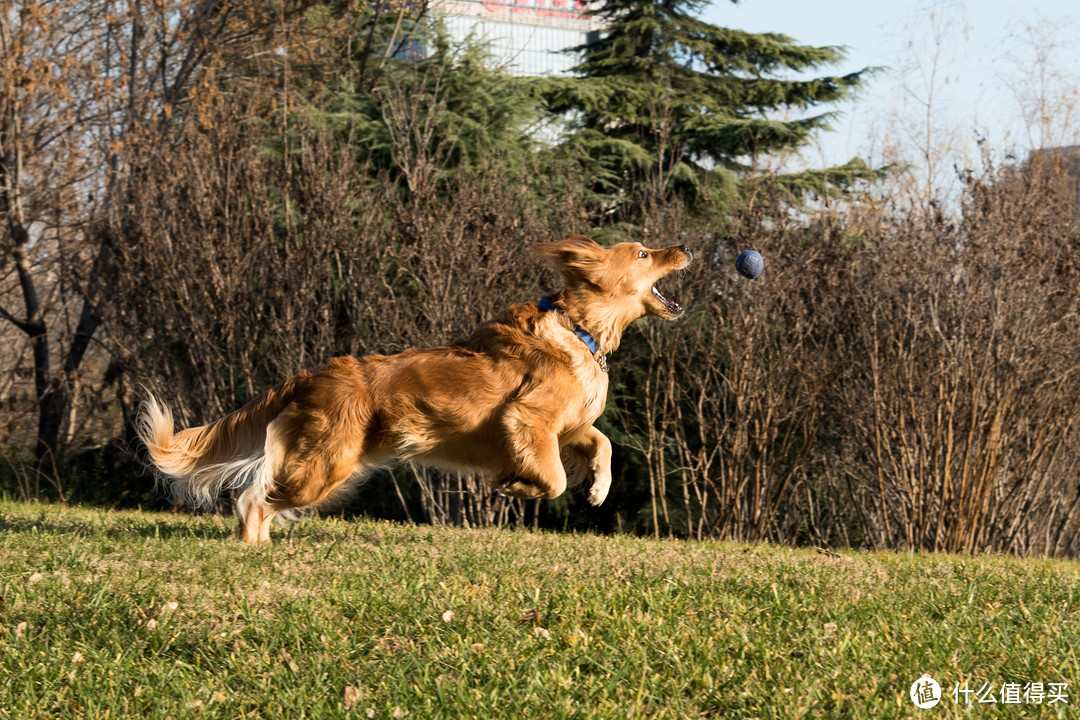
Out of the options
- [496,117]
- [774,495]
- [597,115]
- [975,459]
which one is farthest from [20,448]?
[975,459]

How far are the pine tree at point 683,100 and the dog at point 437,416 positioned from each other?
6.73 metres

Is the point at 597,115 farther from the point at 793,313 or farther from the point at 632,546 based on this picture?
the point at 632,546

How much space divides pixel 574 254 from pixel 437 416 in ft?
4.04

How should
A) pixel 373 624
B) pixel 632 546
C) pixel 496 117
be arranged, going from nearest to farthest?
pixel 373 624 < pixel 632 546 < pixel 496 117

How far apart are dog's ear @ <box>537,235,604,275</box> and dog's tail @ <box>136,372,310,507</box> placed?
62.0 inches

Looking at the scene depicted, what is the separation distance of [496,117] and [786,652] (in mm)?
9298

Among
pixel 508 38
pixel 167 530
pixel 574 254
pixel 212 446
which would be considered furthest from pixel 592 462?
pixel 508 38

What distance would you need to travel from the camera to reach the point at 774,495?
1036 centimetres

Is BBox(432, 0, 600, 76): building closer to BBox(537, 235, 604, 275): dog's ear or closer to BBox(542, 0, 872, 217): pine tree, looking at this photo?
BBox(542, 0, 872, 217): pine tree

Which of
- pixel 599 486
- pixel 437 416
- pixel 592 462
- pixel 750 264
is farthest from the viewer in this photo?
pixel 750 264

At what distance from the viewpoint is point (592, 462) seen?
6070 millimetres

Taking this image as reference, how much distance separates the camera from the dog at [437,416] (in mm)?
5543

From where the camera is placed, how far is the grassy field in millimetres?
3156

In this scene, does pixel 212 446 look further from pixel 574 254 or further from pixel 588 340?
pixel 574 254
